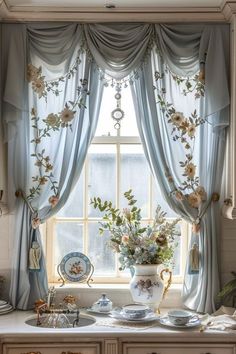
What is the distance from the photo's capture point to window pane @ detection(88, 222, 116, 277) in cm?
360

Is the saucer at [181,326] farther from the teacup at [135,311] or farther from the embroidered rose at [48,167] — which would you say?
the embroidered rose at [48,167]

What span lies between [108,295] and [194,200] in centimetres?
82

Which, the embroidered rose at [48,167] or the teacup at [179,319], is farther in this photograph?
the embroidered rose at [48,167]

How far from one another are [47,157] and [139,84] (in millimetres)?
739

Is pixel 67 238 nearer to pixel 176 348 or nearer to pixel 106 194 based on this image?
pixel 106 194

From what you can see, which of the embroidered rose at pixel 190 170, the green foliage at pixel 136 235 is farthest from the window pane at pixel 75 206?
the embroidered rose at pixel 190 170

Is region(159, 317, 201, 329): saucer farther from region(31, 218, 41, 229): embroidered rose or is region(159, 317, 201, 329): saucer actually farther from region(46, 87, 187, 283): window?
region(31, 218, 41, 229): embroidered rose

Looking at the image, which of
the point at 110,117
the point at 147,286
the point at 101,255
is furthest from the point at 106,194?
the point at 147,286

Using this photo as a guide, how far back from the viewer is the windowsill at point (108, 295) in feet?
11.2

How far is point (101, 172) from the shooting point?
11.9 feet

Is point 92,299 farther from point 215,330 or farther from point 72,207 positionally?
point 215,330

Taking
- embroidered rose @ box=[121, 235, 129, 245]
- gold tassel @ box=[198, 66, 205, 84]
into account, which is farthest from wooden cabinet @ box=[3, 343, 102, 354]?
gold tassel @ box=[198, 66, 205, 84]

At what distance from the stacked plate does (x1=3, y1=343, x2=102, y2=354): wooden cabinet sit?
337 mm

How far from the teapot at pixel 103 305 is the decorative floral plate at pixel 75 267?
22cm
